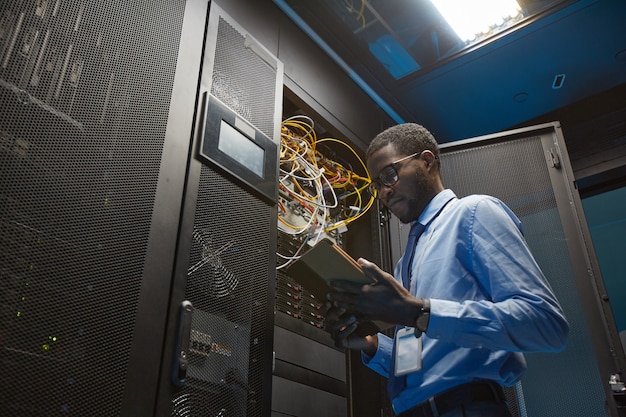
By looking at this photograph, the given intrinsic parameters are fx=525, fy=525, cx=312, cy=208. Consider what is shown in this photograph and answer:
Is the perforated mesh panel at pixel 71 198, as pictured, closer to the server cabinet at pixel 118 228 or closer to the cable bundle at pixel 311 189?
the server cabinet at pixel 118 228

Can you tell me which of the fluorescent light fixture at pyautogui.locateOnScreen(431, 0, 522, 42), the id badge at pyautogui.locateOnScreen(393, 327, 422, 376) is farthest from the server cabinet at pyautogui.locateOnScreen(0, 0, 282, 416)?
the fluorescent light fixture at pyautogui.locateOnScreen(431, 0, 522, 42)

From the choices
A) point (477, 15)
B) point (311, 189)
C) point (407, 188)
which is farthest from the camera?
point (477, 15)

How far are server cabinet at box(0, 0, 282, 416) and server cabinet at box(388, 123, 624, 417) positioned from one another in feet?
3.79

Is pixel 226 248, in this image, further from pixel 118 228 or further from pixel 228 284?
pixel 118 228

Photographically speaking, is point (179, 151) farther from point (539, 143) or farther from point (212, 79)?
point (539, 143)

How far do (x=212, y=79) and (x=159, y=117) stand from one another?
0.26 metres

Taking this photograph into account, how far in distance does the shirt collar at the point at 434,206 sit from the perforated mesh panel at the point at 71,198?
792 millimetres

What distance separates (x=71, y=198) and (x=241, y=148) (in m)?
Result: 0.56

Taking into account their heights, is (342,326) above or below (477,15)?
below

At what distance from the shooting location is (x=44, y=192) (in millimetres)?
925

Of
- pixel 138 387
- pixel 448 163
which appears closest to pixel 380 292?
pixel 138 387

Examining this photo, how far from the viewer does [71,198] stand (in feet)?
3.15

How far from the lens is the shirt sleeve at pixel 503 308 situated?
1.14 meters

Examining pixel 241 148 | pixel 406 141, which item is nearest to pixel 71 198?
pixel 241 148
